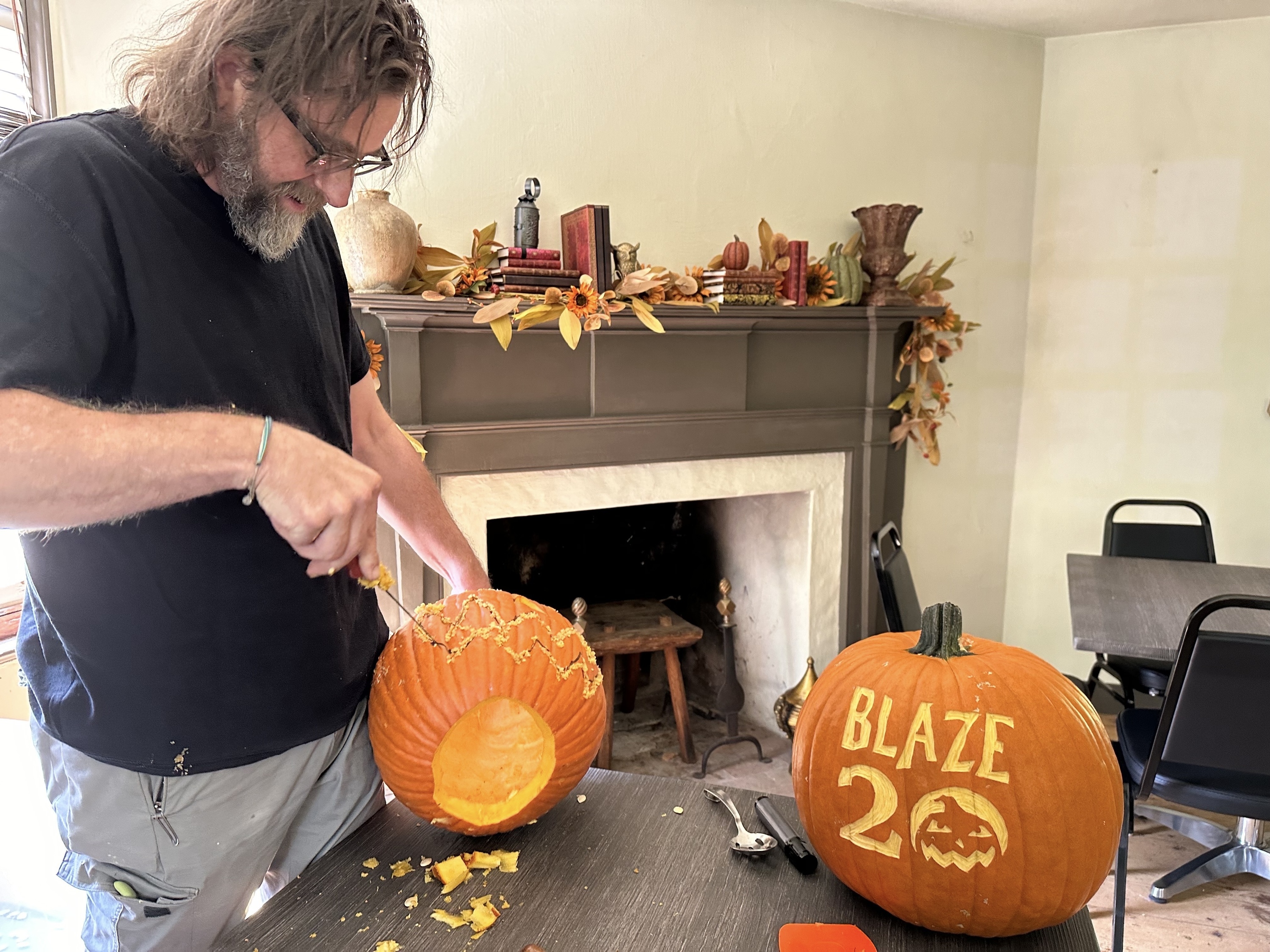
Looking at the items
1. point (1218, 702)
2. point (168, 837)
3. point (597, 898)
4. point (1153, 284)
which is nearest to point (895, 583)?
point (1218, 702)

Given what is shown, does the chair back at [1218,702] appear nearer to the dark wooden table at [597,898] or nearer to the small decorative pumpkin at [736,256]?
the dark wooden table at [597,898]

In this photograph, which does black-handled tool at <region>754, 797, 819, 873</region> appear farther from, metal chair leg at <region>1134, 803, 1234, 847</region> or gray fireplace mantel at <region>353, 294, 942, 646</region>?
metal chair leg at <region>1134, 803, 1234, 847</region>

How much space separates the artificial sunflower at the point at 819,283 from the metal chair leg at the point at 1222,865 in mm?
1689

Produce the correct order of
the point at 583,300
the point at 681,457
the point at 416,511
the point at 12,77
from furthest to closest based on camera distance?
the point at 681,457 < the point at 583,300 < the point at 12,77 < the point at 416,511

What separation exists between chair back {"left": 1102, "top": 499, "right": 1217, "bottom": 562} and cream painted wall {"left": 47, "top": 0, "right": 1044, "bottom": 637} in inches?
19.9

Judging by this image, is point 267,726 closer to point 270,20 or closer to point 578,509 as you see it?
point 270,20

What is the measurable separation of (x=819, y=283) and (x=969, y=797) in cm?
200

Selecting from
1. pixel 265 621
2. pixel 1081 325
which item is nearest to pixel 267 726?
pixel 265 621

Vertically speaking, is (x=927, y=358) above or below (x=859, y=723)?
above

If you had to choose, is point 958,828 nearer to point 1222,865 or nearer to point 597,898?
point 597,898

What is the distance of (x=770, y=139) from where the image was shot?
2.42 metres

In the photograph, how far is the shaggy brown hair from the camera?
691mm

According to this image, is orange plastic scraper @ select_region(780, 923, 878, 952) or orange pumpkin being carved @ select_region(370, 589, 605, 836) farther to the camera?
orange pumpkin being carved @ select_region(370, 589, 605, 836)

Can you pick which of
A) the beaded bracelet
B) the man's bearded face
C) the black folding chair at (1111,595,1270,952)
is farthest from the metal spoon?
the black folding chair at (1111,595,1270,952)
